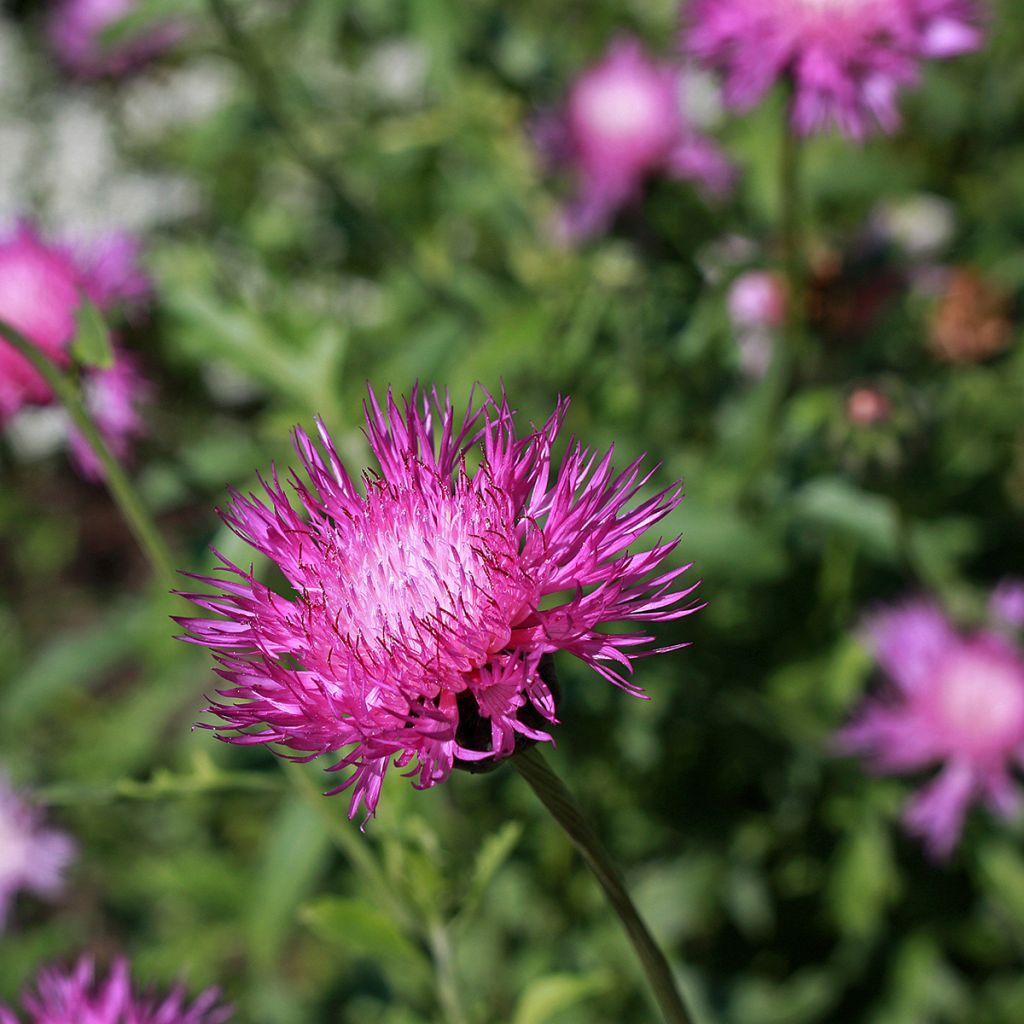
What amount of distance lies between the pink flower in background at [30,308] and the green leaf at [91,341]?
0.53m

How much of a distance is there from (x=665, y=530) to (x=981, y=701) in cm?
70

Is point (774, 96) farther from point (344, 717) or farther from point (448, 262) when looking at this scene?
point (344, 717)

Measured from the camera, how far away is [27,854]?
2.69 m

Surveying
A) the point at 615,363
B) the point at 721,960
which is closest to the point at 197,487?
the point at 615,363

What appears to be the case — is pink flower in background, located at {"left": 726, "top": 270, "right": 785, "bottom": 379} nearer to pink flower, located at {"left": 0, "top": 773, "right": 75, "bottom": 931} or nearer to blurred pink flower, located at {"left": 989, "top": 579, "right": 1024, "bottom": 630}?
blurred pink flower, located at {"left": 989, "top": 579, "right": 1024, "bottom": 630}

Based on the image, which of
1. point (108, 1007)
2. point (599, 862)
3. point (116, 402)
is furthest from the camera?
point (116, 402)

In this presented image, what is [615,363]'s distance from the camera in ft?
7.32

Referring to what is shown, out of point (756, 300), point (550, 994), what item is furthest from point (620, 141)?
point (550, 994)

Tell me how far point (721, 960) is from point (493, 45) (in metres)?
1.84

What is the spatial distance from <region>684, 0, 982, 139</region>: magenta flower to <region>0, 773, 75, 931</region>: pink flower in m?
2.00

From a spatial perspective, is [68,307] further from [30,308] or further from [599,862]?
[599,862]

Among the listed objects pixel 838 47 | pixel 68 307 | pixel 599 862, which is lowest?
pixel 599 862

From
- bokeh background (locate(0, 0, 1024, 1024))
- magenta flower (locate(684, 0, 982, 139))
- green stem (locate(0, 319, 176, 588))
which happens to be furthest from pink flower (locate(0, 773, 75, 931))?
magenta flower (locate(684, 0, 982, 139))

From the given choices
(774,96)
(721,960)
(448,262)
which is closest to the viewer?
(774,96)
